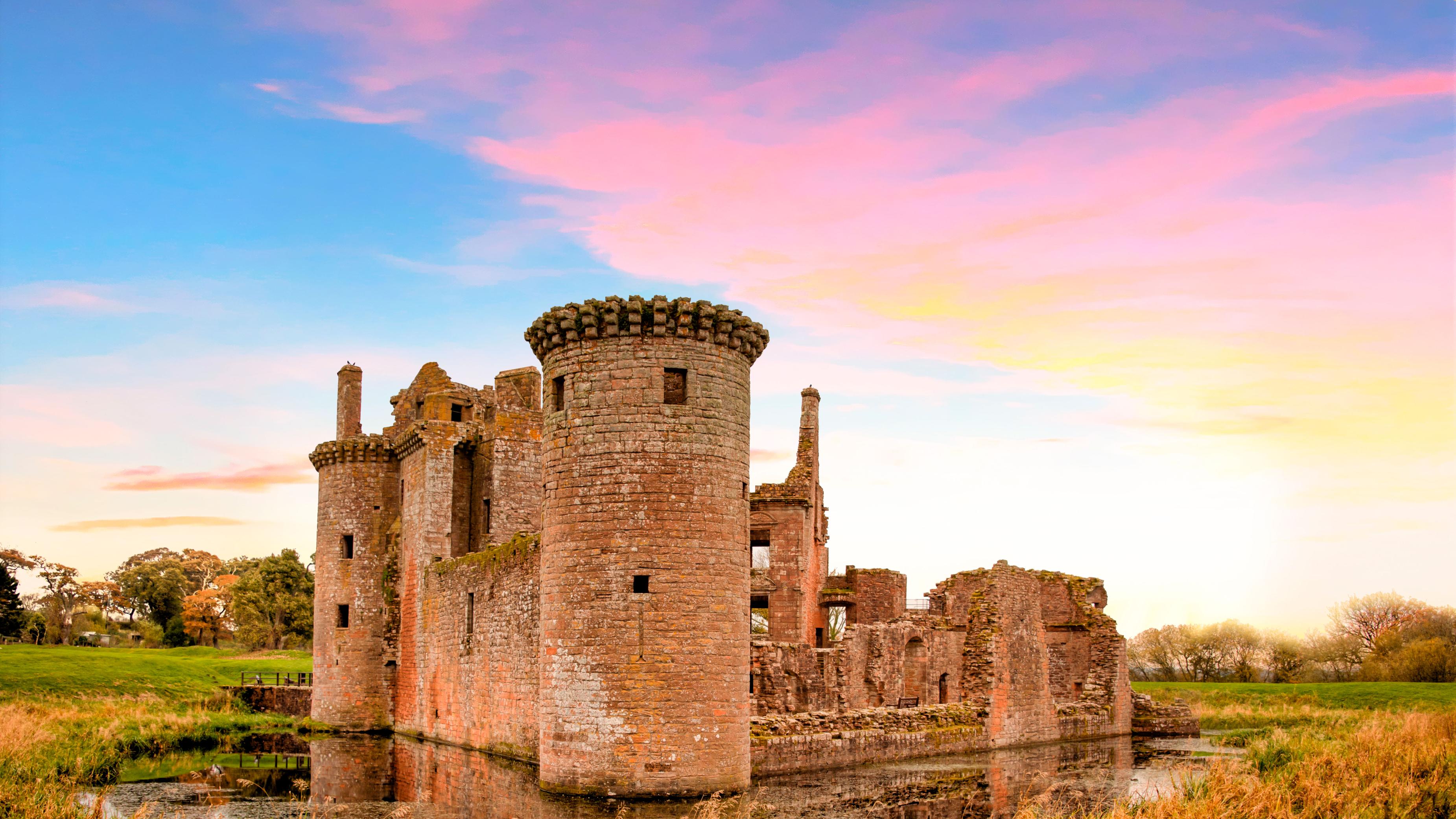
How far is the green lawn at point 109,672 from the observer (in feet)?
113

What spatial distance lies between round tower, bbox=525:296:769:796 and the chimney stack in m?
17.0

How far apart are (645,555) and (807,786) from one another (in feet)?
16.0

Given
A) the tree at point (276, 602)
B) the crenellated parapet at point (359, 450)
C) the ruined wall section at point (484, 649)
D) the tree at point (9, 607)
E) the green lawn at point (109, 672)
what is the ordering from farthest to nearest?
the tree at point (276, 602)
the tree at point (9, 607)
the green lawn at point (109, 672)
the crenellated parapet at point (359, 450)
the ruined wall section at point (484, 649)

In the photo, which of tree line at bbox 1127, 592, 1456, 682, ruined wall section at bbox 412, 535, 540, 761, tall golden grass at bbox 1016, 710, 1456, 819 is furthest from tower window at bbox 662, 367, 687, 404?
tree line at bbox 1127, 592, 1456, 682

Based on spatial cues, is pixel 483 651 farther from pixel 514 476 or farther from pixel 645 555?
pixel 645 555

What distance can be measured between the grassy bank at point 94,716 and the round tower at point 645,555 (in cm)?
689

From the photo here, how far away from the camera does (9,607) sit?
59.7m

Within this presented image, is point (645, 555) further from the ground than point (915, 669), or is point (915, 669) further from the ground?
point (645, 555)

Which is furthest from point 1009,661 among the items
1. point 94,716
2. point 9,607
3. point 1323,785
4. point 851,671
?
point 9,607

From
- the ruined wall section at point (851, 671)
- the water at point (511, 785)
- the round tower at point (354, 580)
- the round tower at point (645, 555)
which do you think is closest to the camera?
the water at point (511, 785)

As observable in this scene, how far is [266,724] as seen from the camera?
30.2 m

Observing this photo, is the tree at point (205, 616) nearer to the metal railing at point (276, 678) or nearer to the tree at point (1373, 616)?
the metal railing at point (276, 678)

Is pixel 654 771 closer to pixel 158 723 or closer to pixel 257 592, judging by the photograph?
pixel 158 723

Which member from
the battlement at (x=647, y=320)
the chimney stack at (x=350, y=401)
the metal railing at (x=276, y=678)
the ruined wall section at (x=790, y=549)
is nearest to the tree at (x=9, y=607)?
the metal railing at (x=276, y=678)
